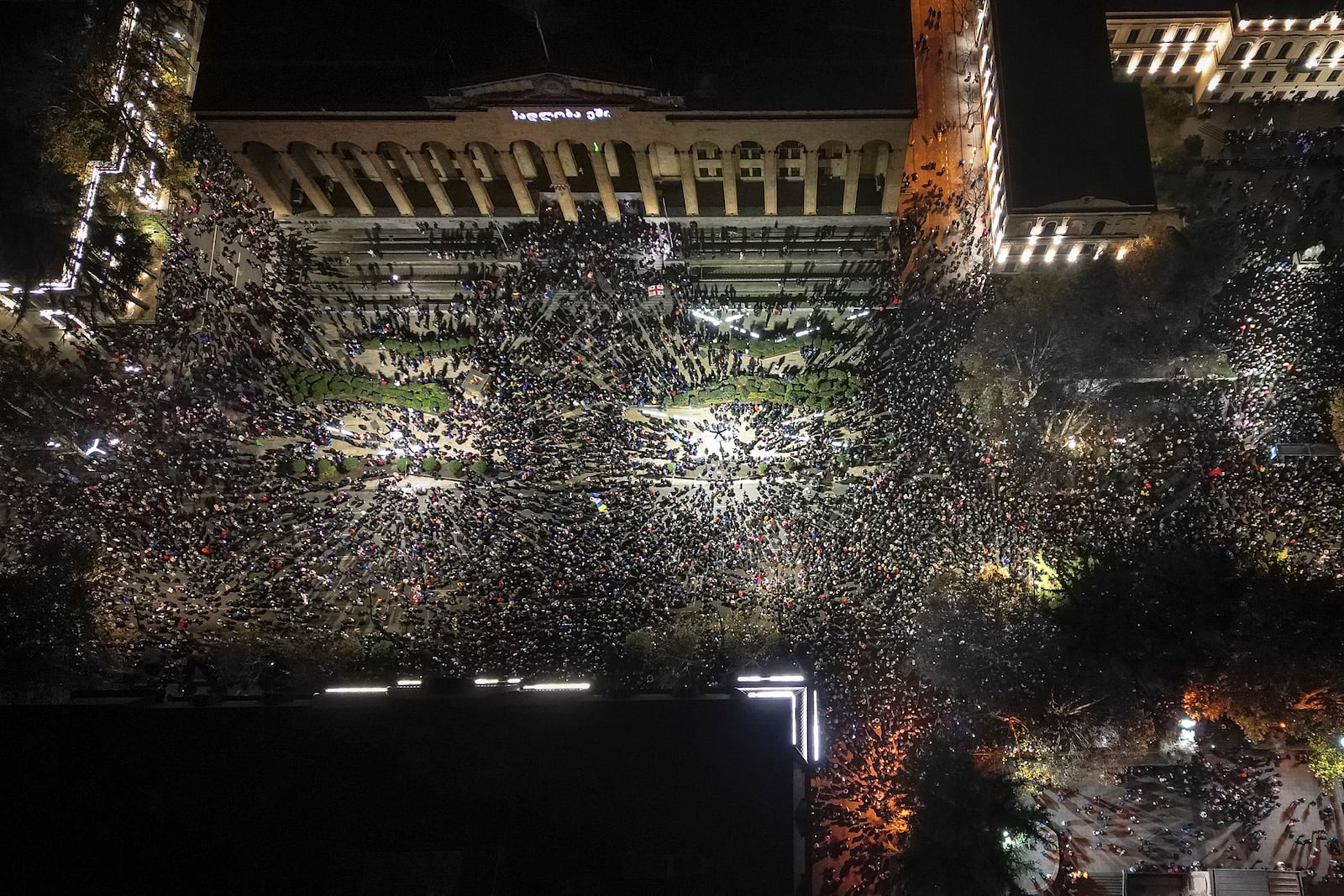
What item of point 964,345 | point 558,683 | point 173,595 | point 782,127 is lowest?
point 558,683

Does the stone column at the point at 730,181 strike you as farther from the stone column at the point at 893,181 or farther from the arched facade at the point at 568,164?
the stone column at the point at 893,181

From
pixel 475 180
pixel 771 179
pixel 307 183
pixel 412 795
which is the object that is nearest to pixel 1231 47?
pixel 771 179

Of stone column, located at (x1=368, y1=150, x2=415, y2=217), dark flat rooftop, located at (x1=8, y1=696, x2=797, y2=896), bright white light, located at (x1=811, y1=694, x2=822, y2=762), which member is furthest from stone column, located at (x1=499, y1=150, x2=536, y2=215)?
bright white light, located at (x1=811, y1=694, x2=822, y2=762)

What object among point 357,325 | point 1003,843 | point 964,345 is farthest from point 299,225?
point 1003,843

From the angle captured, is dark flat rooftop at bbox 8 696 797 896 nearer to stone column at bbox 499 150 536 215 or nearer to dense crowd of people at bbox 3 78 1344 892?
dense crowd of people at bbox 3 78 1344 892

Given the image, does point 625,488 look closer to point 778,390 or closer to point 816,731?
point 778,390

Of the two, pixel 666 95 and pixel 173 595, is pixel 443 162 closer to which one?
pixel 666 95

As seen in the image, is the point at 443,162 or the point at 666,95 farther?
the point at 443,162
